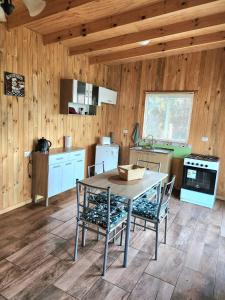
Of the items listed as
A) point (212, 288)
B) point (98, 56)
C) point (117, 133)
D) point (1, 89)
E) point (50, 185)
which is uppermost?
point (98, 56)

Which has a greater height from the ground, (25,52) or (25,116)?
(25,52)

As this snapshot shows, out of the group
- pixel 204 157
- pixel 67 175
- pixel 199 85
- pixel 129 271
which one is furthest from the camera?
pixel 199 85

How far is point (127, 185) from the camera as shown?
2.43 meters

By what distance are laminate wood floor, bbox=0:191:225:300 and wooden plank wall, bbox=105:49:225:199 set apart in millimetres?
1754

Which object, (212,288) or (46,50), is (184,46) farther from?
(212,288)

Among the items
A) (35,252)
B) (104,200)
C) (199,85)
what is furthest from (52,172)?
(199,85)

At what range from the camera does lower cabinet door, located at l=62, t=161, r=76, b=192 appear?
3.87m

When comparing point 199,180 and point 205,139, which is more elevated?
point 205,139

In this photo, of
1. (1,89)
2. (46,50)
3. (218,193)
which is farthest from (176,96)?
(1,89)

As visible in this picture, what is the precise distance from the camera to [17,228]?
2.90m

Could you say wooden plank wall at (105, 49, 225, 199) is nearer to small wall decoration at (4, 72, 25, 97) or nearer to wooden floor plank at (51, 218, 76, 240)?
small wall decoration at (4, 72, 25, 97)

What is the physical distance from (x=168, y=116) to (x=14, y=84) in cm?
314

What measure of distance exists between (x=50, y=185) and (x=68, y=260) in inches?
58.2

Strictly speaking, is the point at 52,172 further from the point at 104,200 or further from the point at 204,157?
the point at 204,157
